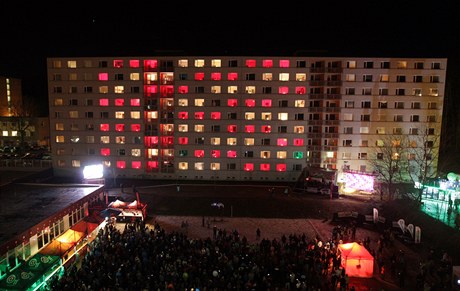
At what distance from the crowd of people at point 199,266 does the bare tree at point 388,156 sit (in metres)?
29.4

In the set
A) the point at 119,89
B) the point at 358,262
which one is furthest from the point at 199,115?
the point at 358,262

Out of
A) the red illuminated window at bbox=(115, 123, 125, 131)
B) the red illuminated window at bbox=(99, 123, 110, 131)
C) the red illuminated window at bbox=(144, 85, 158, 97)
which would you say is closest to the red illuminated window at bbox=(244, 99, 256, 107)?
the red illuminated window at bbox=(144, 85, 158, 97)

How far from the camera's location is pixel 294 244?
28.1m

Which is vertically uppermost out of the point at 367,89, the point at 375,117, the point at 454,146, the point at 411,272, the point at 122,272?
the point at 367,89

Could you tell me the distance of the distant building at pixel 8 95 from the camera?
10256 centimetres

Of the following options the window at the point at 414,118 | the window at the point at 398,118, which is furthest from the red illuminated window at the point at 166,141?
the window at the point at 414,118

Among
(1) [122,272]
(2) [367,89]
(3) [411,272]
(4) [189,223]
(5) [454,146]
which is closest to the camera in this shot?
(1) [122,272]

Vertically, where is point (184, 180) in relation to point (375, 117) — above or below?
below

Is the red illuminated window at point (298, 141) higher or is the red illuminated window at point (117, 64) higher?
the red illuminated window at point (117, 64)

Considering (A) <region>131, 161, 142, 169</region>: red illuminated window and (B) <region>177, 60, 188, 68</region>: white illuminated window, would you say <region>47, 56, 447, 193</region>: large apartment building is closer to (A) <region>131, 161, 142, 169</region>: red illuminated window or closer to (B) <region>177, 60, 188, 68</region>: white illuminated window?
(B) <region>177, 60, 188, 68</region>: white illuminated window

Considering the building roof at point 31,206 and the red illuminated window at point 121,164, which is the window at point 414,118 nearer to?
the building roof at point 31,206

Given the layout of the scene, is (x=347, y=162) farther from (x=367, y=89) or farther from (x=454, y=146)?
(x=454, y=146)

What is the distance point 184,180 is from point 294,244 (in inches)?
1334

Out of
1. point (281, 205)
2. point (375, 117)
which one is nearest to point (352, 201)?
point (281, 205)
